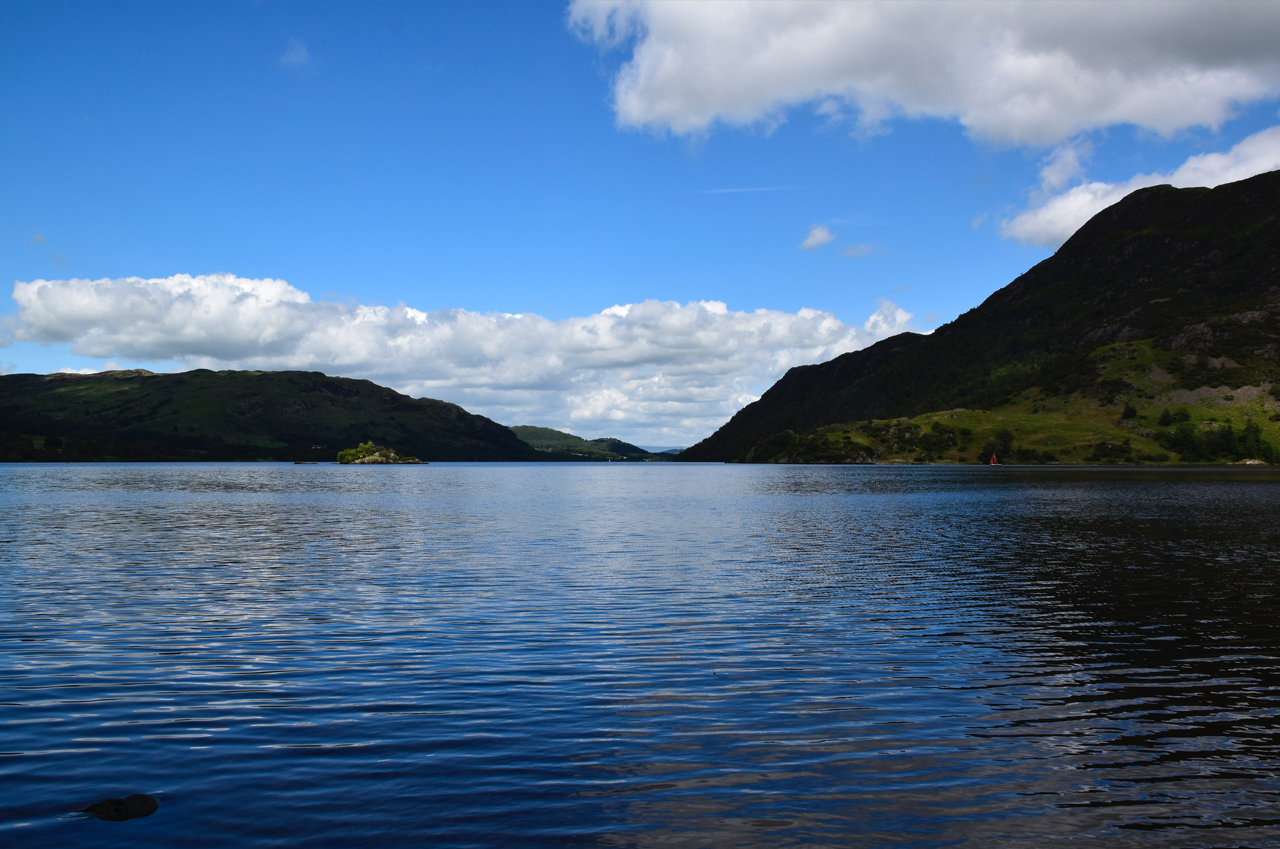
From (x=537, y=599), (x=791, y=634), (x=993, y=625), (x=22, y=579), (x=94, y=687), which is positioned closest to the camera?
(x=94, y=687)

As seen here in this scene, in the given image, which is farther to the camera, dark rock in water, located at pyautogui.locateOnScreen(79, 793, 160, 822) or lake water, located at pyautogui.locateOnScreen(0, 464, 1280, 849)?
lake water, located at pyautogui.locateOnScreen(0, 464, 1280, 849)

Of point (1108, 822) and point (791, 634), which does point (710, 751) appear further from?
point (791, 634)

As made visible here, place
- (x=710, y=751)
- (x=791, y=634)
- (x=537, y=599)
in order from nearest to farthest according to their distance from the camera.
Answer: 1. (x=710, y=751)
2. (x=791, y=634)
3. (x=537, y=599)

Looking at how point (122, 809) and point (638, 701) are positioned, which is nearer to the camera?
point (122, 809)

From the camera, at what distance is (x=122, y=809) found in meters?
15.7

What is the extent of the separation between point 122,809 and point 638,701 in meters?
13.1

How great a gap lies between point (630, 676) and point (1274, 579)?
46.1 meters

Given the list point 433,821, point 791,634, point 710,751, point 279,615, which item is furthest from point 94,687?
point 791,634

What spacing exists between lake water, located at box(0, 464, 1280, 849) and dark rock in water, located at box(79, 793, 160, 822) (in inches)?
10.8

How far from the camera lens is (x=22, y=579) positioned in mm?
47625

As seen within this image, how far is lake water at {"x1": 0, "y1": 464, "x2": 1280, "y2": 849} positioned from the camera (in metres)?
15.8

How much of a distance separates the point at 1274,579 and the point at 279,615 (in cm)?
5820

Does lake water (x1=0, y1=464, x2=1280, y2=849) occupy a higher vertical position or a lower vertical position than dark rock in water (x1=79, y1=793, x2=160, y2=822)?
lower

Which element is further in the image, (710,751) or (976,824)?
(710,751)
